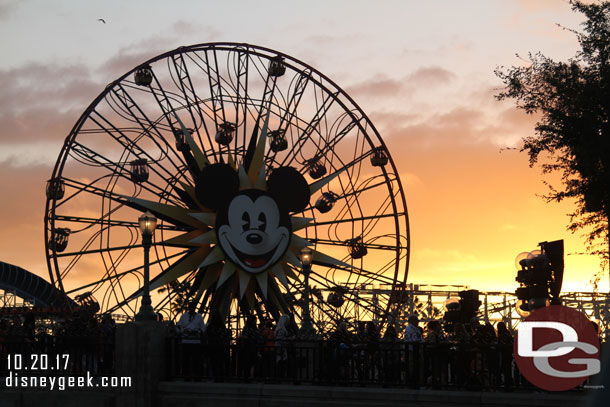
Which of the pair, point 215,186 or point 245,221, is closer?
point 215,186

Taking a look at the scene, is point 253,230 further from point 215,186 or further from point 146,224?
point 146,224

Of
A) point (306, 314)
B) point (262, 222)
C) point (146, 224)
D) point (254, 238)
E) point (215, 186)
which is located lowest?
point (306, 314)

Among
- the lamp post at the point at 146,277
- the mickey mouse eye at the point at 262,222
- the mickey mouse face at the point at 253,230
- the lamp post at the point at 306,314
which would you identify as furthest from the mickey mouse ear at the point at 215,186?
the lamp post at the point at 146,277

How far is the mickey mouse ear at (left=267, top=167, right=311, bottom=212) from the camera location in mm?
34906

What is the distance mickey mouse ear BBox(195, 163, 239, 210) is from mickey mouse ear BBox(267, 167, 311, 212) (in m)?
1.84

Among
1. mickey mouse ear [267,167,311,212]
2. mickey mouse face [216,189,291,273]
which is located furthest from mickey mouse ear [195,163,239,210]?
mickey mouse ear [267,167,311,212]

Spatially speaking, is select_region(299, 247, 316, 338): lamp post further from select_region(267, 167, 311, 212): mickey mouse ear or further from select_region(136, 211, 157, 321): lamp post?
select_region(267, 167, 311, 212): mickey mouse ear

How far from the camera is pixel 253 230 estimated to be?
114 feet

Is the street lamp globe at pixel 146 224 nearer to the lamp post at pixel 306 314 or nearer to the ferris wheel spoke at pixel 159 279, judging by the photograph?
the lamp post at pixel 306 314

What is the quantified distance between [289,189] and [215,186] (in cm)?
302

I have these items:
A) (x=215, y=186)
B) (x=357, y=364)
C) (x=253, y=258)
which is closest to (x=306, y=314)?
(x=357, y=364)

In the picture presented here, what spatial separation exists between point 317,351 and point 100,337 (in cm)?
515

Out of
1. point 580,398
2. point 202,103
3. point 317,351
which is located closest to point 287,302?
point 202,103

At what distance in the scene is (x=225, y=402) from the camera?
20500 millimetres
